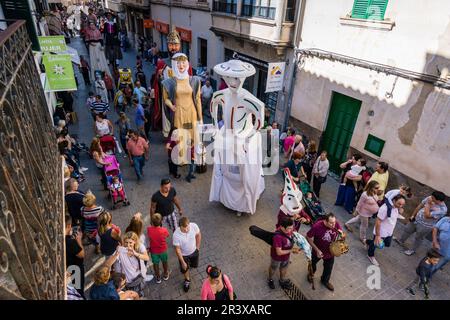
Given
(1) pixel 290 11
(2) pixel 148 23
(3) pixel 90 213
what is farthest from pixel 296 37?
(2) pixel 148 23

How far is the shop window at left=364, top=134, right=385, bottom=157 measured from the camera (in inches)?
280

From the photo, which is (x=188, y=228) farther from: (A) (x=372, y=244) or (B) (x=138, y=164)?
(B) (x=138, y=164)

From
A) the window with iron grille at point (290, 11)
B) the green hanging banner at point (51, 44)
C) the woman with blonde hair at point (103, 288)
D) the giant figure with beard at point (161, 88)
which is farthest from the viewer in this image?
the window with iron grille at point (290, 11)

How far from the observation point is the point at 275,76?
9211 millimetres

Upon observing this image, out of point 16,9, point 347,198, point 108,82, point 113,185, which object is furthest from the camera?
point 108,82

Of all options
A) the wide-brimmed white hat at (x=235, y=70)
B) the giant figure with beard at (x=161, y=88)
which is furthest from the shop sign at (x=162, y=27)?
the wide-brimmed white hat at (x=235, y=70)

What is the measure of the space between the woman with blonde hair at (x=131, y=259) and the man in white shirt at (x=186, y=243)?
53 centimetres

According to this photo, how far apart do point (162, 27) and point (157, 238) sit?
707 inches

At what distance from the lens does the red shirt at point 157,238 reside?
419 cm

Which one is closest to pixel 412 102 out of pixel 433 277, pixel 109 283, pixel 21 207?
pixel 433 277

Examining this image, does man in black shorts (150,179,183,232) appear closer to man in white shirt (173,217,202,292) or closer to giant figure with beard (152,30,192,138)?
man in white shirt (173,217,202,292)

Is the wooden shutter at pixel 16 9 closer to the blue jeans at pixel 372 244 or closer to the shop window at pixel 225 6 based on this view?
the shop window at pixel 225 6
